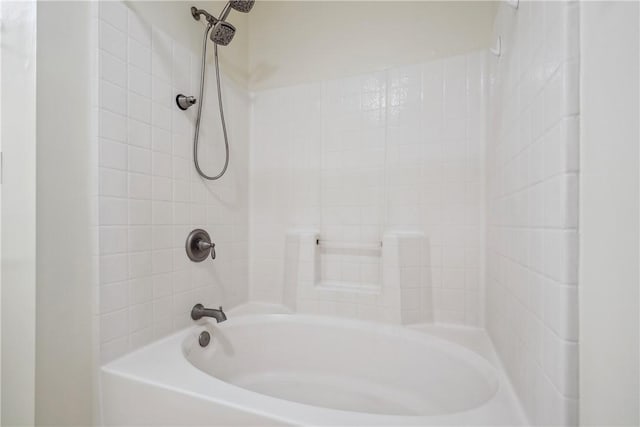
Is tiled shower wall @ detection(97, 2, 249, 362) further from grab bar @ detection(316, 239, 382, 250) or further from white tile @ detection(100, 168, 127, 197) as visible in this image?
grab bar @ detection(316, 239, 382, 250)

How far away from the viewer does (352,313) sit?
5.14ft

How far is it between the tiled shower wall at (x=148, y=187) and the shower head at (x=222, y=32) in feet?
0.42

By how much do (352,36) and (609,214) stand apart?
1.61 metres

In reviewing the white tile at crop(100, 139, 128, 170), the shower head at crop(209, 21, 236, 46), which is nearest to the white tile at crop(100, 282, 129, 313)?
the white tile at crop(100, 139, 128, 170)

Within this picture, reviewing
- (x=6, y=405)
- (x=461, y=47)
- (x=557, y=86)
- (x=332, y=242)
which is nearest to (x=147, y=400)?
(x=6, y=405)

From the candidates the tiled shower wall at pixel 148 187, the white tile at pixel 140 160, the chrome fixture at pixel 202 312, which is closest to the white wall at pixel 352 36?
the tiled shower wall at pixel 148 187

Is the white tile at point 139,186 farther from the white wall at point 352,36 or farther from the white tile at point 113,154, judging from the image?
the white wall at point 352,36

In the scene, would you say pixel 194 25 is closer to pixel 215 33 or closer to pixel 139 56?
pixel 215 33

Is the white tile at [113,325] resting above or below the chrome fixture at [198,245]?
below

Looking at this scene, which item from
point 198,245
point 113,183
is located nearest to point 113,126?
point 113,183

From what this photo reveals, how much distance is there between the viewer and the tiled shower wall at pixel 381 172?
1467 millimetres

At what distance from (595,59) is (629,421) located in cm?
59

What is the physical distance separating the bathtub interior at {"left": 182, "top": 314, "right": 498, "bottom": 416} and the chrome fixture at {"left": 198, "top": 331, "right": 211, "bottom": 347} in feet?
0.07

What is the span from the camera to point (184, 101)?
134 cm
